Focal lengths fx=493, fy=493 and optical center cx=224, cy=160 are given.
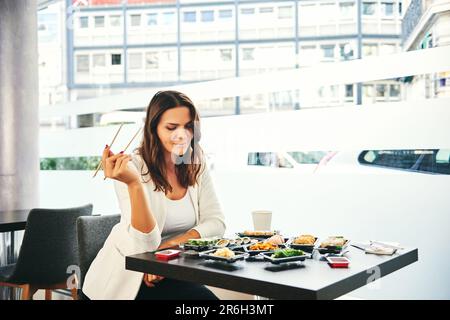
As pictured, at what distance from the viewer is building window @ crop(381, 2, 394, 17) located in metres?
3.01

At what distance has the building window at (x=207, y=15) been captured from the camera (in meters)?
3.75

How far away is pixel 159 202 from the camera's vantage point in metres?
1.90

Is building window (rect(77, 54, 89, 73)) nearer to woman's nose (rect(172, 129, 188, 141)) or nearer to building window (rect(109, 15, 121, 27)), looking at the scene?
building window (rect(109, 15, 121, 27))

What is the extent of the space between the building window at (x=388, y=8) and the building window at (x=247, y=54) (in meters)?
0.93

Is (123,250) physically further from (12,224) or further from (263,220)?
(12,224)

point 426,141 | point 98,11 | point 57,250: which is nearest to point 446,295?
point 426,141

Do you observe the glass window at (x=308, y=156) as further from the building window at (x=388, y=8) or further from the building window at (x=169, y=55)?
the building window at (x=169, y=55)

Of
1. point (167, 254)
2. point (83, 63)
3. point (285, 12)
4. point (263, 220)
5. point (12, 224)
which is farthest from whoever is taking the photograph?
point (83, 63)

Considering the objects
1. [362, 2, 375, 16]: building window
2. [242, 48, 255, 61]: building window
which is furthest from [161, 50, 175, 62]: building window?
[362, 2, 375, 16]: building window

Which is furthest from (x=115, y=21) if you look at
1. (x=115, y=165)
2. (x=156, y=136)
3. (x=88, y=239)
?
(x=115, y=165)

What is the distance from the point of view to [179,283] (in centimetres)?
190

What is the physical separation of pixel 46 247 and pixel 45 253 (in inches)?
1.2

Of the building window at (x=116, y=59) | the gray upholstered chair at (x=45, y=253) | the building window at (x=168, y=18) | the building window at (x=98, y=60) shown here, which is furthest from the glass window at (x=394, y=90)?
the building window at (x=98, y=60)
